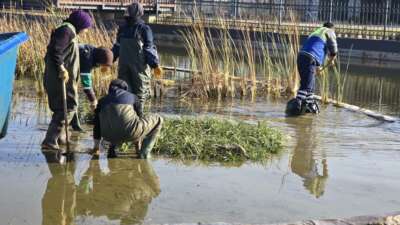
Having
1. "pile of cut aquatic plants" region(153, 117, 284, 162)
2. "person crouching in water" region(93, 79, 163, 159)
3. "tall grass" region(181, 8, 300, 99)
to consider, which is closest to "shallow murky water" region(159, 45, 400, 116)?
"tall grass" region(181, 8, 300, 99)

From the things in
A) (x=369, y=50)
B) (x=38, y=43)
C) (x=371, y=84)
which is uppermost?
(x=38, y=43)

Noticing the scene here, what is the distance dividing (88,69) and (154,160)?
1.62m

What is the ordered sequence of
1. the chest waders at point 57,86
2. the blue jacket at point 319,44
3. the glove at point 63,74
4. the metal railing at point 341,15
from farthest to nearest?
1. the metal railing at point 341,15
2. the blue jacket at point 319,44
3. the chest waders at point 57,86
4. the glove at point 63,74

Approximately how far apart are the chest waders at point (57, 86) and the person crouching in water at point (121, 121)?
532 millimetres

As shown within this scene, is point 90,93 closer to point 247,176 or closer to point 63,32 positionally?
point 63,32

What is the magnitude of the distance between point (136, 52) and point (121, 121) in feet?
5.71

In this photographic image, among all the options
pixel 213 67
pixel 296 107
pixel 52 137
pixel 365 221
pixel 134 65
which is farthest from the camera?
pixel 213 67

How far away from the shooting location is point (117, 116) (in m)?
6.40

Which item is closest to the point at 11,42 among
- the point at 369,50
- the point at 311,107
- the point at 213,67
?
the point at 311,107

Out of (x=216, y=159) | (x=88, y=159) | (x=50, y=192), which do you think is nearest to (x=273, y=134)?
(x=216, y=159)

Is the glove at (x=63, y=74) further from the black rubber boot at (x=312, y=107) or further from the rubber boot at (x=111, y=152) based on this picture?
the black rubber boot at (x=312, y=107)

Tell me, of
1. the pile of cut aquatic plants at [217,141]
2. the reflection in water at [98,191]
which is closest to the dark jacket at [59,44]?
the reflection in water at [98,191]

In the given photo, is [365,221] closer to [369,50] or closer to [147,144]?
[147,144]

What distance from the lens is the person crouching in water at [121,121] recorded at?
6.42 m
